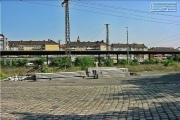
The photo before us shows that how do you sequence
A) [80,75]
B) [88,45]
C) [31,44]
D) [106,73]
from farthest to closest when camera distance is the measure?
[88,45], [31,44], [106,73], [80,75]

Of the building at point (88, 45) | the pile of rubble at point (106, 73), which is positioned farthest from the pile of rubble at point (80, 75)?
the building at point (88, 45)

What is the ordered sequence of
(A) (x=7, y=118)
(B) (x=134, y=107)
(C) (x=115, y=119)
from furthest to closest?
(B) (x=134, y=107) → (A) (x=7, y=118) → (C) (x=115, y=119)

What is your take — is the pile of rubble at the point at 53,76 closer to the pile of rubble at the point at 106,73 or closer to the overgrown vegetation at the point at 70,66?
the pile of rubble at the point at 106,73

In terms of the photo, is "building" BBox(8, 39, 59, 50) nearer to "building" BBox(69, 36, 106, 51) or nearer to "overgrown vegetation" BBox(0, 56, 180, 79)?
"building" BBox(69, 36, 106, 51)

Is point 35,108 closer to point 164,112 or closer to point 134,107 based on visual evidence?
point 134,107

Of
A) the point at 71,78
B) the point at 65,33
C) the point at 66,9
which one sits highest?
the point at 66,9

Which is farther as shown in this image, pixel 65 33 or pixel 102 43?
pixel 102 43

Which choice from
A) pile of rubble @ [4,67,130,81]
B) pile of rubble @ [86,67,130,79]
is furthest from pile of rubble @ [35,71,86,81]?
pile of rubble @ [86,67,130,79]

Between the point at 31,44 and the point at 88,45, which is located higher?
the point at 31,44

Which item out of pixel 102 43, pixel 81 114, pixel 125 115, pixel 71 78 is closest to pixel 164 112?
pixel 125 115

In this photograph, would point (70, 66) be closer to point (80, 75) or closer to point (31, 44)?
point (80, 75)

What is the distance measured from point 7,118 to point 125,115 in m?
2.91

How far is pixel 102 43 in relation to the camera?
15400 cm

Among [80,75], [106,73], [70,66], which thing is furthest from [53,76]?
[70,66]
